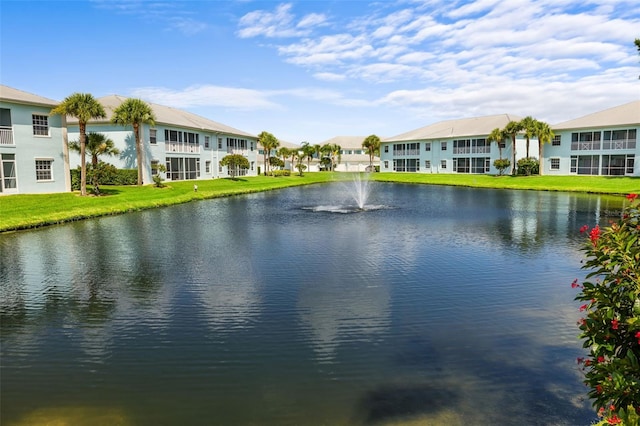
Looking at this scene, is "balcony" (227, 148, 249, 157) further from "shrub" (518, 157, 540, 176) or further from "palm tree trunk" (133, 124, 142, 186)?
"shrub" (518, 157, 540, 176)

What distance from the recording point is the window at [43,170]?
114ft

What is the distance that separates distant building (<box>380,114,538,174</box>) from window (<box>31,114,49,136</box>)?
58.6m

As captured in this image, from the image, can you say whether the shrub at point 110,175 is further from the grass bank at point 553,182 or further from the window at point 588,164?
the window at point 588,164

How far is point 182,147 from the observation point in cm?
5519

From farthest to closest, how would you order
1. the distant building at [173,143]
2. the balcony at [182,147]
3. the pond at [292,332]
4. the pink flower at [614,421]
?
the balcony at [182,147], the distant building at [173,143], the pond at [292,332], the pink flower at [614,421]

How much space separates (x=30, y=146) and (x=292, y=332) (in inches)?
1310

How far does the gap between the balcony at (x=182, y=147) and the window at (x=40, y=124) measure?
16793 mm

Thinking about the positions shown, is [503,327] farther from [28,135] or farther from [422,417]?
[28,135]

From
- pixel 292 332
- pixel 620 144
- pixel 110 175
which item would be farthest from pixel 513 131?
pixel 292 332

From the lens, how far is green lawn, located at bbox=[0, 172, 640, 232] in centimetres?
2615

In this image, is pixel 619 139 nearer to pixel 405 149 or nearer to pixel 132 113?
pixel 405 149

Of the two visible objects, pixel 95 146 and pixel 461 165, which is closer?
pixel 95 146

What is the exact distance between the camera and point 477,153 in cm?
7288

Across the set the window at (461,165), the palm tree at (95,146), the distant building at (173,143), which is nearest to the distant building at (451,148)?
the window at (461,165)
